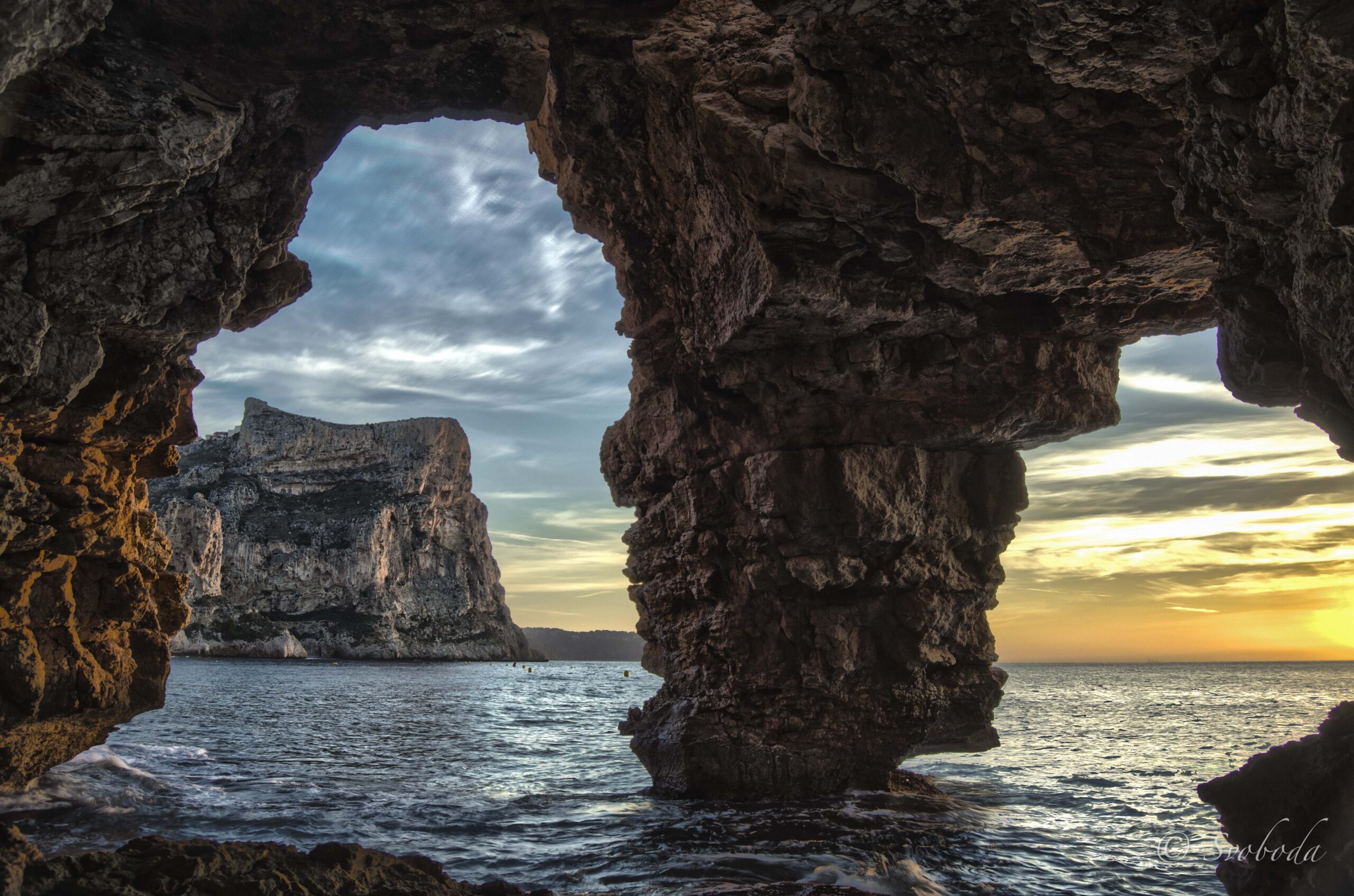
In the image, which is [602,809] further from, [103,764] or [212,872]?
[103,764]

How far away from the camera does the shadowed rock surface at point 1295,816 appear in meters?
6.28

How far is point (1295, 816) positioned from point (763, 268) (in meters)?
8.32

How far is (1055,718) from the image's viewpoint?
38.4m

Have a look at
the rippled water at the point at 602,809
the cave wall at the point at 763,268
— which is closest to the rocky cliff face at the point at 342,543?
the rippled water at the point at 602,809

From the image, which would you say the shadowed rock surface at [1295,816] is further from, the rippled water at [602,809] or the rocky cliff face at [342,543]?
the rocky cliff face at [342,543]

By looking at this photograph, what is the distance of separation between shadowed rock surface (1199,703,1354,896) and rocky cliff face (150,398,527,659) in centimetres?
9162

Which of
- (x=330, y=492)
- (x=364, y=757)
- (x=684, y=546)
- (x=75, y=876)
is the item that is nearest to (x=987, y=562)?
(x=684, y=546)

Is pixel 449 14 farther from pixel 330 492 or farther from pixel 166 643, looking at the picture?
pixel 330 492

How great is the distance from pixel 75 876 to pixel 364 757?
1623cm

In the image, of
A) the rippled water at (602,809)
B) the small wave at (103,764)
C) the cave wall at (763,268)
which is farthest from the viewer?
the small wave at (103,764)

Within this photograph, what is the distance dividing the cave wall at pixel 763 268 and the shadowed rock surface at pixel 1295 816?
10.4ft

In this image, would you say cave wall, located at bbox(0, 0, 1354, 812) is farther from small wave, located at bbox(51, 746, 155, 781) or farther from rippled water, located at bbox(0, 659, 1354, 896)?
small wave, located at bbox(51, 746, 155, 781)

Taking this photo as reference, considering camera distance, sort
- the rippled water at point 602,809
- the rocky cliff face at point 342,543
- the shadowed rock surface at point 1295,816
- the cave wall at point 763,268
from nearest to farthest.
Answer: the cave wall at point 763,268 → the shadowed rock surface at point 1295,816 → the rippled water at point 602,809 → the rocky cliff face at point 342,543

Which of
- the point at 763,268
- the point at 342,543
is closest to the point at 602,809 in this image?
the point at 763,268
